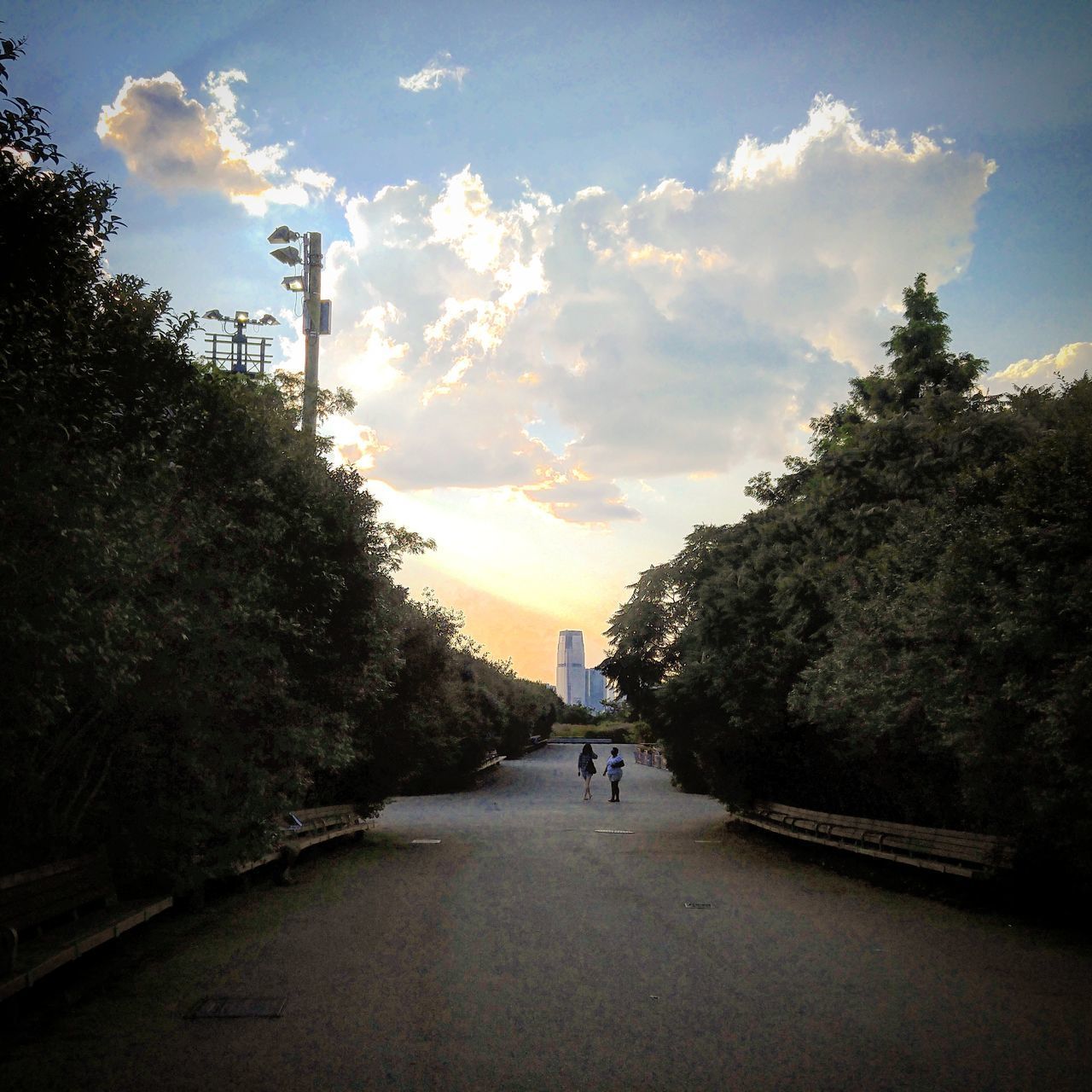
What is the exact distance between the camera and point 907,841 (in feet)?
51.6

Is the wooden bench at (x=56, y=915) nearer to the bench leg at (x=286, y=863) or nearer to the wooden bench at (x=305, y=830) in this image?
the wooden bench at (x=305, y=830)

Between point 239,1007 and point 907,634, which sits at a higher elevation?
point 907,634

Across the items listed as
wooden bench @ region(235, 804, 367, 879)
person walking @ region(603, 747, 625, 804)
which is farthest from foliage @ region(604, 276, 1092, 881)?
wooden bench @ region(235, 804, 367, 879)

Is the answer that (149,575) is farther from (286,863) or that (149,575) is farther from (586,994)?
(286,863)

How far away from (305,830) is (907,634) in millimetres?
9827

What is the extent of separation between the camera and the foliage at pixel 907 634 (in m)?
11.0

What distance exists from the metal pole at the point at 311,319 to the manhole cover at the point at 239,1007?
1118 centimetres

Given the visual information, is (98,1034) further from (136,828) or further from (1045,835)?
(1045,835)

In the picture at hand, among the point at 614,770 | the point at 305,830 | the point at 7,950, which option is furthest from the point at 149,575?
the point at 614,770

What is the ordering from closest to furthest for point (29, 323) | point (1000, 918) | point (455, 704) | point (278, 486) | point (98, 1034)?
point (98, 1034) → point (29, 323) → point (1000, 918) → point (278, 486) → point (455, 704)

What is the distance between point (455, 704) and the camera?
119 feet

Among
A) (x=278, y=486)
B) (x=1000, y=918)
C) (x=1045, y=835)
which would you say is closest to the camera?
(x=1045, y=835)

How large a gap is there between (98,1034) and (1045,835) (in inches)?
353

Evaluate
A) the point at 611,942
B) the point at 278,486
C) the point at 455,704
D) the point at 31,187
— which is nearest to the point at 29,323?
the point at 31,187
